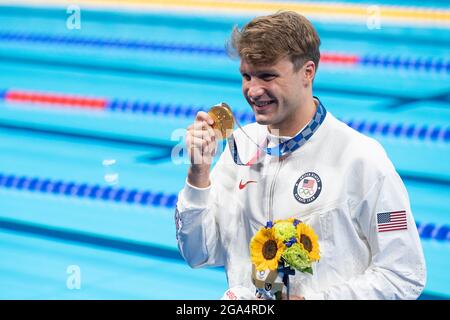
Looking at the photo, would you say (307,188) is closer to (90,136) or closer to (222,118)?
(222,118)

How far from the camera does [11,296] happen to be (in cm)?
398

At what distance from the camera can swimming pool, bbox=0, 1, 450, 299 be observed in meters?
4.32

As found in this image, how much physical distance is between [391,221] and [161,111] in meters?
4.50

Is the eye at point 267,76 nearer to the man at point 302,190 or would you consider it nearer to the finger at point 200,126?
the man at point 302,190

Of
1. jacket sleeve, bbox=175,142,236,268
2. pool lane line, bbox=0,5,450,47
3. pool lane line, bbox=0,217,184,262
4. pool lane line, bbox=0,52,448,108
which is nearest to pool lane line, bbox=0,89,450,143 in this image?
pool lane line, bbox=0,52,448,108

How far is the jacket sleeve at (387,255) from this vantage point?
202 centimetres

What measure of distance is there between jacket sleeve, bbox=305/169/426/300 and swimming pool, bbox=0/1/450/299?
1.87 meters

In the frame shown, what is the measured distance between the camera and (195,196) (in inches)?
84.7

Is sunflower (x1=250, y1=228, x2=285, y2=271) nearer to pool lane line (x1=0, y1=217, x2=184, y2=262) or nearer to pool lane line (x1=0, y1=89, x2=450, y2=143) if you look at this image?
pool lane line (x1=0, y1=217, x2=184, y2=262)

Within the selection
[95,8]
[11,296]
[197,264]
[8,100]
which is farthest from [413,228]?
[95,8]

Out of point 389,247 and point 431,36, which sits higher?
point 431,36
